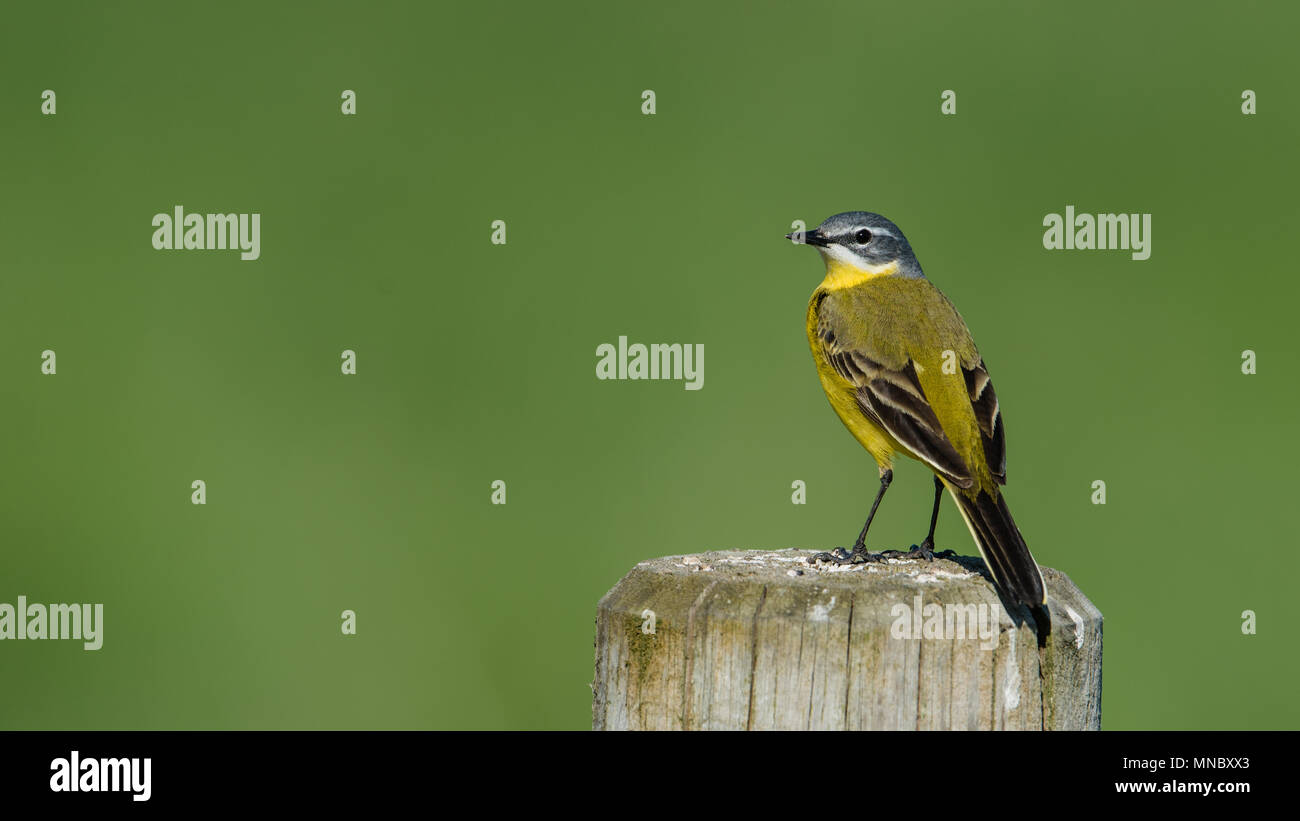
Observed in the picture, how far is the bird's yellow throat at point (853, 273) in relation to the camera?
25.4 feet

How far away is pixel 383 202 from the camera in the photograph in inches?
526

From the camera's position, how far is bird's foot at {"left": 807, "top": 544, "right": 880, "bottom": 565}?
17.7ft

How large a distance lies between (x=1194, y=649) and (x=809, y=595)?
289 inches

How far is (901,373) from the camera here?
6.78 m

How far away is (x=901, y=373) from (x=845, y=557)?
4.68 ft

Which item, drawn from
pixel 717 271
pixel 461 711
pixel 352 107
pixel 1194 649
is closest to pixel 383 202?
pixel 352 107

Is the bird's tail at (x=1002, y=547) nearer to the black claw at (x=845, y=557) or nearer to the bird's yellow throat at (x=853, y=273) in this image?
the black claw at (x=845, y=557)

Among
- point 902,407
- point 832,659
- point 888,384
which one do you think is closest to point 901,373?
point 888,384

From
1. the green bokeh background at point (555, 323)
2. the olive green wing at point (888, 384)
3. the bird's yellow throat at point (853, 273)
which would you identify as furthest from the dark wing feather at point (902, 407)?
the green bokeh background at point (555, 323)

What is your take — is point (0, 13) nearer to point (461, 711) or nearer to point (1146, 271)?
point (461, 711)

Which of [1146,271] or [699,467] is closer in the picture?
[699,467]

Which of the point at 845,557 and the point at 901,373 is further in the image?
the point at 901,373

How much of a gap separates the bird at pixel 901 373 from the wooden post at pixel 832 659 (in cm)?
102

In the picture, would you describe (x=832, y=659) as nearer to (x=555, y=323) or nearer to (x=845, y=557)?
(x=845, y=557)
